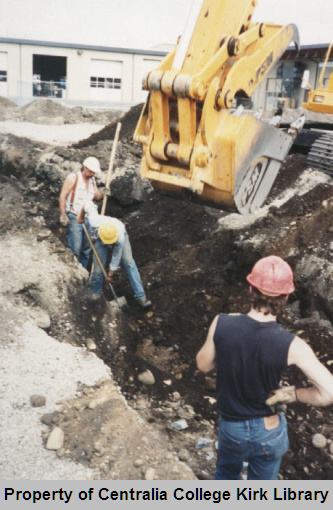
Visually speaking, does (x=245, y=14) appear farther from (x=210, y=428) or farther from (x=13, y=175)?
(x=13, y=175)

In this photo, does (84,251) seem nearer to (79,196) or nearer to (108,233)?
(79,196)

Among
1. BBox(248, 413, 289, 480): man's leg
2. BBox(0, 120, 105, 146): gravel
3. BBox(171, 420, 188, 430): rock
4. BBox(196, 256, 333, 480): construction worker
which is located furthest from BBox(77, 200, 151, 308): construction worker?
BBox(0, 120, 105, 146): gravel

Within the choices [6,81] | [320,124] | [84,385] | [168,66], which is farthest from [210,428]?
[6,81]

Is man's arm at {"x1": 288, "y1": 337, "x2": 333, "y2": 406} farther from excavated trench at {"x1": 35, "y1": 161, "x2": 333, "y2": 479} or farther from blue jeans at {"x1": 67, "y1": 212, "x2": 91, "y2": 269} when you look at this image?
blue jeans at {"x1": 67, "y1": 212, "x2": 91, "y2": 269}

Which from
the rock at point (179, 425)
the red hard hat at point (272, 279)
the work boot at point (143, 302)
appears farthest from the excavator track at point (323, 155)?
the red hard hat at point (272, 279)

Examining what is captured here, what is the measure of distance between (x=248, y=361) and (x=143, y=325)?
13.0 feet

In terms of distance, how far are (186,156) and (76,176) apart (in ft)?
9.42

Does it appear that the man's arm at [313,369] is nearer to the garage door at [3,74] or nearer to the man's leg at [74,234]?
the man's leg at [74,234]

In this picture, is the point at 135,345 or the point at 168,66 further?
the point at 135,345

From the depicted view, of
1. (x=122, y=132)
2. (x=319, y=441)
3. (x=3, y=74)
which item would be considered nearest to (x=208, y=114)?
(x=319, y=441)

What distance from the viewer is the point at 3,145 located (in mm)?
12352

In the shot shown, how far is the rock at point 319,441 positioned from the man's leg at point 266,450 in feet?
5.34

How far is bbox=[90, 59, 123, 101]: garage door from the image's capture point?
1133 inches

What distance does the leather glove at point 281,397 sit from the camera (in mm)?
2896
